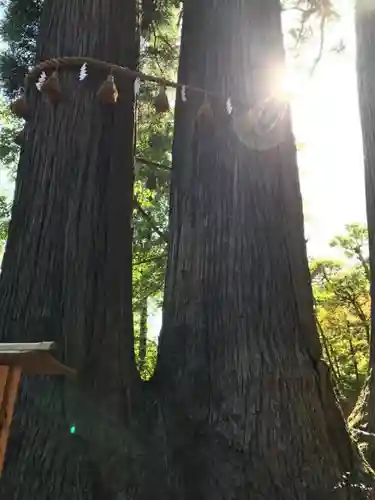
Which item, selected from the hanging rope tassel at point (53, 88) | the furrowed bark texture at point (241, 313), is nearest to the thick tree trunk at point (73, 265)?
the hanging rope tassel at point (53, 88)

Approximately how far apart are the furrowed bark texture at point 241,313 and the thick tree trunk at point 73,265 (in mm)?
245

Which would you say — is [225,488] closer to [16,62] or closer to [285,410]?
[285,410]

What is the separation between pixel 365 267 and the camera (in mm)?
9039

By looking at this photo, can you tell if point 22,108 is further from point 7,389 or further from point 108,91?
point 7,389

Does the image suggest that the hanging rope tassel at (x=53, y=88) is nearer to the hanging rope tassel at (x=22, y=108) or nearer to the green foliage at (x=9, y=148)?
the hanging rope tassel at (x=22, y=108)

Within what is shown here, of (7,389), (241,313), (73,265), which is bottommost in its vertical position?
(7,389)

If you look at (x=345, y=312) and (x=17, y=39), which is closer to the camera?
(x=17, y=39)

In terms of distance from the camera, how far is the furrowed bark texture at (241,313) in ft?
6.81

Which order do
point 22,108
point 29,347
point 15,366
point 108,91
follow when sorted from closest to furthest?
point 29,347 → point 15,366 → point 108,91 → point 22,108

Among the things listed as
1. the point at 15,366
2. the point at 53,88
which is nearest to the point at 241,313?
the point at 15,366

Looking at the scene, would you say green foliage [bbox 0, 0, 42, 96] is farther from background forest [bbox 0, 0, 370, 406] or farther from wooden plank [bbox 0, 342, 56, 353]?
wooden plank [bbox 0, 342, 56, 353]

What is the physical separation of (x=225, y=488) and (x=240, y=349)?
49 centimetres

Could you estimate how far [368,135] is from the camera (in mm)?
4008

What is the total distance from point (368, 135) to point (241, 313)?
86.7 inches
